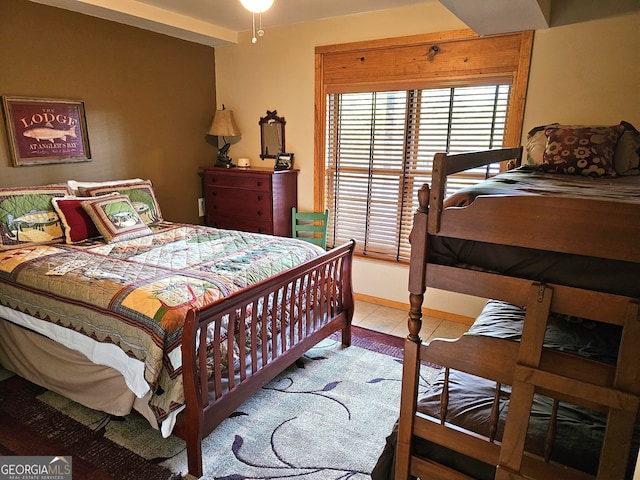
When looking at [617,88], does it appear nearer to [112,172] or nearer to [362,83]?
[362,83]

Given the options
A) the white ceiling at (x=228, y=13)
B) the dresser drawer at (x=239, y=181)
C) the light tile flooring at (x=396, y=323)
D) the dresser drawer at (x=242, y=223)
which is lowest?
the light tile flooring at (x=396, y=323)

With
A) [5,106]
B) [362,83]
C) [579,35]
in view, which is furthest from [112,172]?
[579,35]

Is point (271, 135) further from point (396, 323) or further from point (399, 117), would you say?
point (396, 323)

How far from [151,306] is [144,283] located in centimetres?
23

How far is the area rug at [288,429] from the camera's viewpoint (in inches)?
73.9

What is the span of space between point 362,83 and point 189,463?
303 centimetres

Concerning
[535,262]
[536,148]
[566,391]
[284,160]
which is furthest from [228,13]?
[566,391]

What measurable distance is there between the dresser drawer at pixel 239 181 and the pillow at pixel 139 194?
72cm

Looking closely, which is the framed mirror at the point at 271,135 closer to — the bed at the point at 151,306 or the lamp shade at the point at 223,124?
the lamp shade at the point at 223,124

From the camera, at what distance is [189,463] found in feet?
5.95

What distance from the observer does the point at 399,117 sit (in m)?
3.47

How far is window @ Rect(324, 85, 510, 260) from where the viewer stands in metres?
3.16

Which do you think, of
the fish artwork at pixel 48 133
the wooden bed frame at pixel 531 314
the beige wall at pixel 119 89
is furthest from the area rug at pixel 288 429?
the beige wall at pixel 119 89

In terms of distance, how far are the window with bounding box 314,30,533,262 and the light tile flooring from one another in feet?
1.56
